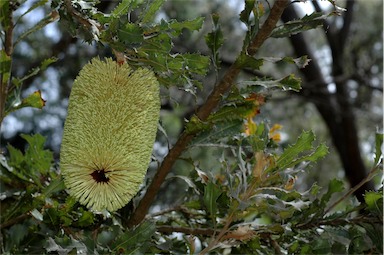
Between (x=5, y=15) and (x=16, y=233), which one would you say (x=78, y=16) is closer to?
(x=5, y=15)

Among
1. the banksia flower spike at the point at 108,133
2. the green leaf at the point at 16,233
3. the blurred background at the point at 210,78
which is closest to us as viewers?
the banksia flower spike at the point at 108,133

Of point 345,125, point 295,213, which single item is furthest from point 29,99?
point 345,125

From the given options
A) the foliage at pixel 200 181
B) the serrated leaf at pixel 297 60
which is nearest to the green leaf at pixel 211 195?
the foliage at pixel 200 181

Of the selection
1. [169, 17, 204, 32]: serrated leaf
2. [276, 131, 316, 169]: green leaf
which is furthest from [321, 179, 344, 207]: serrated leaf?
Result: [169, 17, 204, 32]: serrated leaf

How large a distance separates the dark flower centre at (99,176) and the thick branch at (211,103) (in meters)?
0.15

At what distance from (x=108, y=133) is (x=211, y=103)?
157 mm

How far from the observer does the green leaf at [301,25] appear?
46 centimetres

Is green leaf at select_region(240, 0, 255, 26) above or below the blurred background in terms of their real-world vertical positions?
below

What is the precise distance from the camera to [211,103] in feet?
1.58

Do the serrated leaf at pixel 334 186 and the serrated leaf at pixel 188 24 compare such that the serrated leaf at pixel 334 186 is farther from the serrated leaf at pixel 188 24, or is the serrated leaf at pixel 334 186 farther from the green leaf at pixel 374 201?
the serrated leaf at pixel 188 24

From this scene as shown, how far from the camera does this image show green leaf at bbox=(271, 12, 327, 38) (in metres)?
0.46

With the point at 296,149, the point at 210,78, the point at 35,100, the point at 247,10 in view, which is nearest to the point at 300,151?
the point at 296,149

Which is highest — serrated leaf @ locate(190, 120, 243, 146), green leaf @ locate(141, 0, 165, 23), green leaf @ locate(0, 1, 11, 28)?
green leaf @ locate(0, 1, 11, 28)

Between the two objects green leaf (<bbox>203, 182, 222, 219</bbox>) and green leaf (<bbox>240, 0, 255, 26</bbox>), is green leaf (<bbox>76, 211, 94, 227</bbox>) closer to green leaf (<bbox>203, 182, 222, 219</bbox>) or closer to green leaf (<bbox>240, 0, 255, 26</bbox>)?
green leaf (<bbox>203, 182, 222, 219</bbox>)
